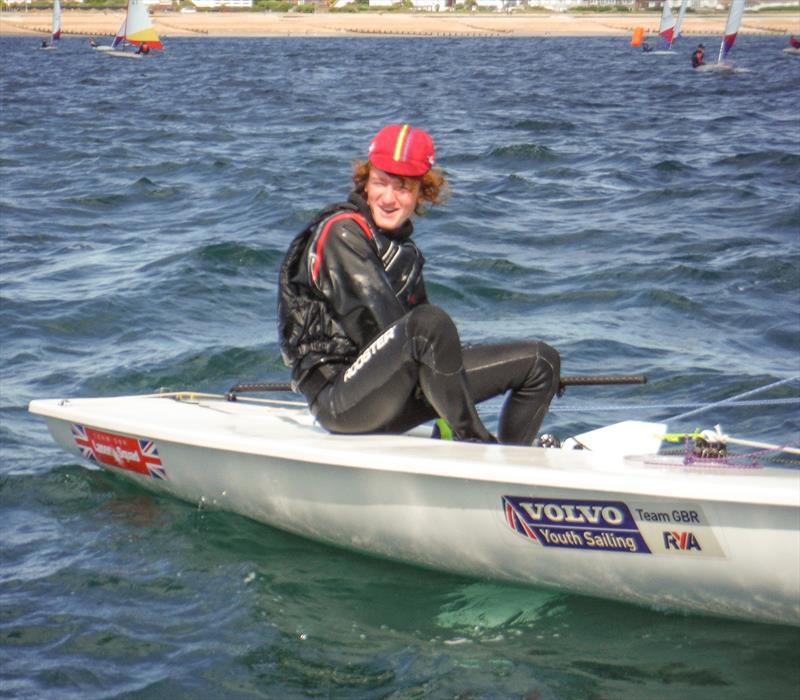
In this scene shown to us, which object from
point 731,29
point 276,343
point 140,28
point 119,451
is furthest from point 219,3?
point 119,451

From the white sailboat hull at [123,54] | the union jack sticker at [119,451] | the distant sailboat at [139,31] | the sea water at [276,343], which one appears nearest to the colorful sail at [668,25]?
the distant sailboat at [139,31]

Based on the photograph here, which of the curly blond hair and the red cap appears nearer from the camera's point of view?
the red cap

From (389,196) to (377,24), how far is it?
78342 millimetres

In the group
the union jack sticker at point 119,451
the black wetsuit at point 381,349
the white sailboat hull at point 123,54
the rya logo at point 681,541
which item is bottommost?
the white sailboat hull at point 123,54

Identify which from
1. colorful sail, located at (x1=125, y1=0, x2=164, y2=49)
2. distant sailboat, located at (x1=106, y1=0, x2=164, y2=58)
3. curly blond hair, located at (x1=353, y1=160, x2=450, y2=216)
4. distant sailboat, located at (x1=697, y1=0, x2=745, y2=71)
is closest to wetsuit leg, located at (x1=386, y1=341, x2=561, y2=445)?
curly blond hair, located at (x1=353, y1=160, x2=450, y2=216)

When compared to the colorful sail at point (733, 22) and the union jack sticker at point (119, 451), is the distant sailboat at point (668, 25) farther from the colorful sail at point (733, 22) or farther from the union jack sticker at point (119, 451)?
the union jack sticker at point (119, 451)

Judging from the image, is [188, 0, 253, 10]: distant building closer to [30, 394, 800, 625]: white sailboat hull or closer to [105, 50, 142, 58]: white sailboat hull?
[105, 50, 142, 58]: white sailboat hull

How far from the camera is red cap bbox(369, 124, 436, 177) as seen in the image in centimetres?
405

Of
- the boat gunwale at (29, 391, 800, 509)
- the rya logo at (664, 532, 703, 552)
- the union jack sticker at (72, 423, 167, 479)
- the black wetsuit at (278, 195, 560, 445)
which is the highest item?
the black wetsuit at (278, 195, 560, 445)

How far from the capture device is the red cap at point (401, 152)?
405 cm

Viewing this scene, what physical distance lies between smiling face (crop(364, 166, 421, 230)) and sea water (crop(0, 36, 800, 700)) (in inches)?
48.2

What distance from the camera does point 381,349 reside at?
407cm

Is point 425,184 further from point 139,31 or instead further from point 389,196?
point 139,31

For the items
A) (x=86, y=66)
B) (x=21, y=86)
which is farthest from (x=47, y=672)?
(x=86, y=66)
